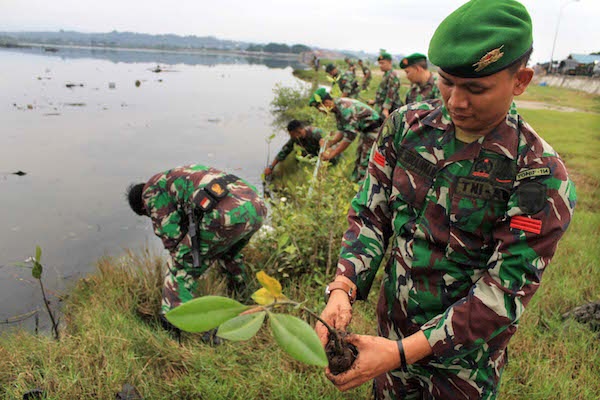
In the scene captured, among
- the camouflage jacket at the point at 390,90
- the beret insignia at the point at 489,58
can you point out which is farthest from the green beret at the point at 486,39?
the camouflage jacket at the point at 390,90

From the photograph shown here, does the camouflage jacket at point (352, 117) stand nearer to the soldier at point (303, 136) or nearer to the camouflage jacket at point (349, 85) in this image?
the soldier at point (303, 136)

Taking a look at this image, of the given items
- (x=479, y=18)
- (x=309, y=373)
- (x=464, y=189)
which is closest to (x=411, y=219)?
(x=464, y=189)

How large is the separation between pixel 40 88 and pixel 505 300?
1994 centimetres

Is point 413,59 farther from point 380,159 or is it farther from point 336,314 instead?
point 336,314

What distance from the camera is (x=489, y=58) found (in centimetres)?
90

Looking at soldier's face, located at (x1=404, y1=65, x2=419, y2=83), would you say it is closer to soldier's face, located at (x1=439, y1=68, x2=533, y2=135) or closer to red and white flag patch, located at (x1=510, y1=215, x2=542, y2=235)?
soldier's face, located at (x1=439, y1=68, x2=533, y2=135)

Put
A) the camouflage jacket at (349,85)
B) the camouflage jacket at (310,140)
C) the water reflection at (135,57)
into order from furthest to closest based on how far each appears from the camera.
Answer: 1. the water reflection at (135,57)
2. the camouflage jacket at (349,85)
3. the camouflage jacket at (310,140)

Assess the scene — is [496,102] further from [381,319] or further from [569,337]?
[569,337]

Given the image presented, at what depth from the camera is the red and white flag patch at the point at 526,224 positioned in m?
0.95

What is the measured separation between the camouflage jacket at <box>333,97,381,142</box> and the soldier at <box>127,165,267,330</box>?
2.26m

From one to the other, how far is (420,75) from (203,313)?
540 cm

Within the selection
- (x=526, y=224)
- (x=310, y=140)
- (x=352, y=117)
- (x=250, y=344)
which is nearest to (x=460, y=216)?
(x=526, y=224)

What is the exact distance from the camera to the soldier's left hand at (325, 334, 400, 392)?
40.0 inches

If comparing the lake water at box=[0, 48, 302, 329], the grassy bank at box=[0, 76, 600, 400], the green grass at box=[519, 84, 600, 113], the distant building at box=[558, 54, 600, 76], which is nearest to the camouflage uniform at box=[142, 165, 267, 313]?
the grassy bank at box=[0, 76, 600, 400]
